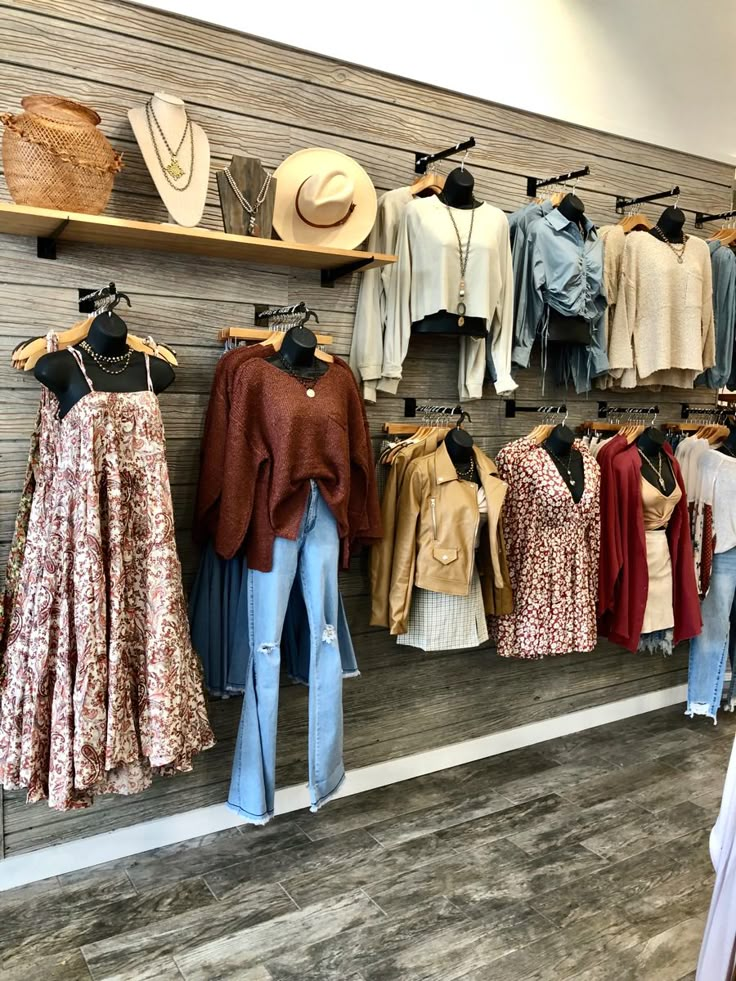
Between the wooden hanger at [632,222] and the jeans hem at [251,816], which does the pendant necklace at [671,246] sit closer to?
Answer: the wooden hanger at [632,222]

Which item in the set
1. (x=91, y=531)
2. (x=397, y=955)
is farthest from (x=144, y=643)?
(x=397, y=955)

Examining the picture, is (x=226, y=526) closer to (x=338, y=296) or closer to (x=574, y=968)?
(x=338, y=296)

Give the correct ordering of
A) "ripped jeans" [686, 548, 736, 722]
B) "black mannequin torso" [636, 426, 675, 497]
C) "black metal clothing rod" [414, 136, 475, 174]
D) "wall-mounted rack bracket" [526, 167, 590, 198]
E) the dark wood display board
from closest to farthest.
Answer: the dark wood display board → "black metal clothing rod" [414, 136, 475, 174] → "wall-mounted rack bracket" [526, 167, 590, 198] → "black mannequin torso" [636, 426, 675, 497] → "ripped jeans" [686, 548, 736, 722]

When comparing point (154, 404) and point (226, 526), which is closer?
point (154, 404)

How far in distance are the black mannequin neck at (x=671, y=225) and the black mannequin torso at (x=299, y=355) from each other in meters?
1.76

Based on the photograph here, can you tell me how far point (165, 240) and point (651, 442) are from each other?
6.63 ft

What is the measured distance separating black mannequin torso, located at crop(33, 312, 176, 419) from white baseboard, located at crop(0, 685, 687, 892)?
1.31 meters

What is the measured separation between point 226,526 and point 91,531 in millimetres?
425

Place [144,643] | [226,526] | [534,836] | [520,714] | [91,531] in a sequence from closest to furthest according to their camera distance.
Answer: [91,531], [144,643], [226,526], [534,836], [520,714]

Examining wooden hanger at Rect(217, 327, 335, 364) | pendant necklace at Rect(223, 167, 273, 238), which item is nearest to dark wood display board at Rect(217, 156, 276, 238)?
pendant necklace at Rect(223, 167, 273, 238)

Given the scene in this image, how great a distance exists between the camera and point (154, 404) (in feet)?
6.88

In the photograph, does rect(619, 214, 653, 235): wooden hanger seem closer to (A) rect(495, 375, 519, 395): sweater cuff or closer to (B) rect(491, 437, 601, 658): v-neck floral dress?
(A) rect(495, 375, 519, 395): sweater cuff

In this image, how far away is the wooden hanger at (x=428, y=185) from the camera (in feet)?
8.92

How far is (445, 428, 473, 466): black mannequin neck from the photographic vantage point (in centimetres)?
266
